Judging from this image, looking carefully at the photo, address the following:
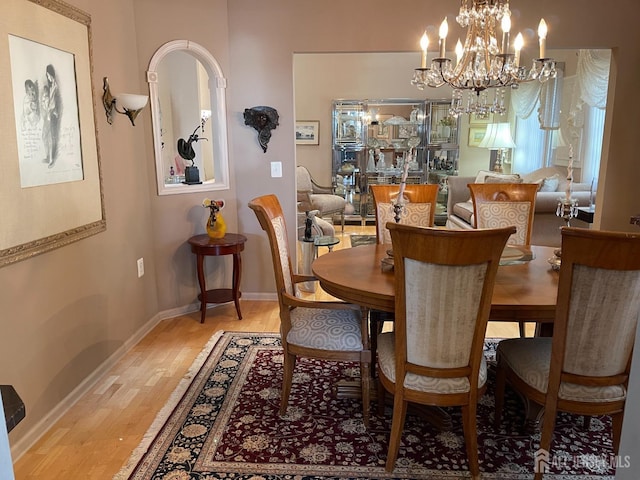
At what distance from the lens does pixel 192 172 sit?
3775 mm

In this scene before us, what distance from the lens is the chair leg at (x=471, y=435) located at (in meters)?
1.85

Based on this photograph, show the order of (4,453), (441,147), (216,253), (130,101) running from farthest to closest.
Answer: (441,147) < (216,253) < (130,101) < (4,453)

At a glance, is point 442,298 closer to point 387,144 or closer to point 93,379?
point 93,379

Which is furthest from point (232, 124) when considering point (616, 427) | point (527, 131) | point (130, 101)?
point (527, 131)

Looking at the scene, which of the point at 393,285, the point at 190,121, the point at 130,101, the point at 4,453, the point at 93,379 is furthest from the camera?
the point at 190,121

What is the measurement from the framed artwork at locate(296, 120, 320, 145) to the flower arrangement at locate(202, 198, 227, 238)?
4132mm

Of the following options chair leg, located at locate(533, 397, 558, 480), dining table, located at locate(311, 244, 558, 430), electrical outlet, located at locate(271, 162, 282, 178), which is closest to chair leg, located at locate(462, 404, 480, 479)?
chair leg, located at locate(533, 397, 558, 480)

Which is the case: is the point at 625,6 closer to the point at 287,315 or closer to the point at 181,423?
the point at 287,315

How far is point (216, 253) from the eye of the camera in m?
3.50

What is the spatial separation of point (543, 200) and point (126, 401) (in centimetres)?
402

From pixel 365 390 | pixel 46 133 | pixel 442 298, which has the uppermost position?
pixel 46 133

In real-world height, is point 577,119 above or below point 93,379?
above

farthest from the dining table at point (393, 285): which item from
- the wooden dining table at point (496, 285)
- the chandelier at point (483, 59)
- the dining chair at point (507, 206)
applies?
the chandelier at point (483, 59)

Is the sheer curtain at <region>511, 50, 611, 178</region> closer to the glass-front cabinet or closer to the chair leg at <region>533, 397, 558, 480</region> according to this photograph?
the glass-front cabinet
